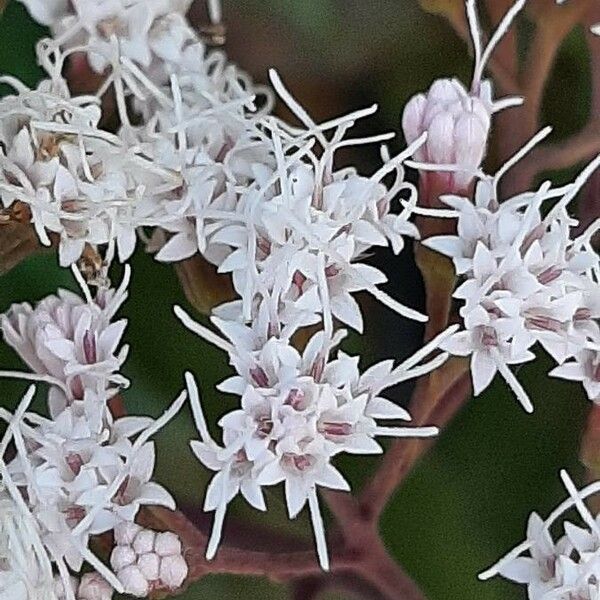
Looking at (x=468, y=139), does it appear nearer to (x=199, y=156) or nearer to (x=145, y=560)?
(x=199, y=156)

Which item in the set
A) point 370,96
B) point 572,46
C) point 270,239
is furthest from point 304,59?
point 270,239

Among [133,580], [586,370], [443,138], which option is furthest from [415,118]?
[133,580]

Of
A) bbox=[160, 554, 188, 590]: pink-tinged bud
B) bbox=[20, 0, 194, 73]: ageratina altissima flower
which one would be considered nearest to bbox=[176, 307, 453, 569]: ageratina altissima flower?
bbox=[160, 554, 188, 590]: pink-tinged bud

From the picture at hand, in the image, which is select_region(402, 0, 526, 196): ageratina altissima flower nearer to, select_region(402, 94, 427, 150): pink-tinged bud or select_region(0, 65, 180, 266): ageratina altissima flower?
select_region(402, 94, 427, 150): pink-tinged bud

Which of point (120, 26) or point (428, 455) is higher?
point (120, 26)

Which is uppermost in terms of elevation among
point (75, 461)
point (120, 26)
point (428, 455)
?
point (120, 26)
